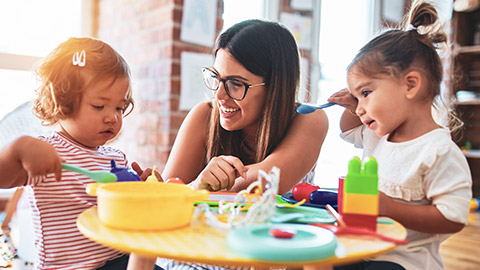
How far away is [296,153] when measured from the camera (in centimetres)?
111

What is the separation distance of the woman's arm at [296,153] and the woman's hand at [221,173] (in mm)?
116

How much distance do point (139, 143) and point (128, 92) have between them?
3.77 feet

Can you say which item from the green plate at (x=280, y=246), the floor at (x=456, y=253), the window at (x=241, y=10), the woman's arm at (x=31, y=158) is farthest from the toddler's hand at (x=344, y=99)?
the window at (x=241, y=10)

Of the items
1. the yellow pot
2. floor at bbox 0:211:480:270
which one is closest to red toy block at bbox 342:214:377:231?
the yellow pot

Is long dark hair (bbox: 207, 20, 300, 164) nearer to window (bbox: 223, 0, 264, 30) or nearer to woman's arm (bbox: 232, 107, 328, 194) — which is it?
woman's arm (bbox: 232, 107, 328, 194)

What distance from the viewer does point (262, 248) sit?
0.44m

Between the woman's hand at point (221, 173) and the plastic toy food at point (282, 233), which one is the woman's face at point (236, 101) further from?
the plastic toy food at point (282, 233)

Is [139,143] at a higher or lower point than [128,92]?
lower

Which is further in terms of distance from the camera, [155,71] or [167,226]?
[155,71]

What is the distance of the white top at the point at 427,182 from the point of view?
776mm

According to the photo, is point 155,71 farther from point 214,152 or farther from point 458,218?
point 458,218

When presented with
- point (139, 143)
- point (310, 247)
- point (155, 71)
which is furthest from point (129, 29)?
point (310, 247)

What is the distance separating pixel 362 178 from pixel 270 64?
2.15ft

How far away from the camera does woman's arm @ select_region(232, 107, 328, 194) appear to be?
102cm
